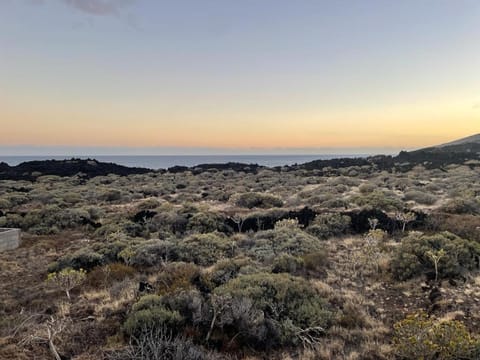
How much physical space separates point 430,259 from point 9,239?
1378cm

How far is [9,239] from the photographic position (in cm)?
1285

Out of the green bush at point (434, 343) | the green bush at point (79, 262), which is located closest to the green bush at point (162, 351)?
the green bush at point (434, 343)

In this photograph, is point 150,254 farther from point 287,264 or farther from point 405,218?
point 405,218

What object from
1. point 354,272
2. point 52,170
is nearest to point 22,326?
point 354,272

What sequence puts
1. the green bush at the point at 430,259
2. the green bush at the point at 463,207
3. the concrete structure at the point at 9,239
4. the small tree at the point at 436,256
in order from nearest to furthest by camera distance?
the small tree at the point at 436,256, the green bush at the point at 430,259, the concrete structure at the point at 9,239, the green bush at the point at 463,207

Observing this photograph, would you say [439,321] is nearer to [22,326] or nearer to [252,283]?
[252,283]

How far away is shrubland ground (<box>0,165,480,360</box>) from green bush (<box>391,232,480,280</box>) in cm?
3

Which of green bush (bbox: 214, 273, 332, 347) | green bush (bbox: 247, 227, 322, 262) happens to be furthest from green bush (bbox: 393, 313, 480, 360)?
green bush (bbox: 247, 227, 322, 262)

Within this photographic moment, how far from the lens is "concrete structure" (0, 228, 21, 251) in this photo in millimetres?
12625

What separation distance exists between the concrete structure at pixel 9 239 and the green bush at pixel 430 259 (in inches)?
506

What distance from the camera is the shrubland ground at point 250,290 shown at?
18.0 feet

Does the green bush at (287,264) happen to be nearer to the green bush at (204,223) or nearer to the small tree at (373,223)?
the small tree at (373,223)

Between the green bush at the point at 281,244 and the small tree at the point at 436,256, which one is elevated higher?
the small tree at the point at 436,256

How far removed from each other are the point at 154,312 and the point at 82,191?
25.0 m
